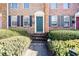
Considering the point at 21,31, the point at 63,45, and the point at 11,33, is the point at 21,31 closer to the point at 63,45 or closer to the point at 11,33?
the point at 11,33

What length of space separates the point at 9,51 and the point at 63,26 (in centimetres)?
80

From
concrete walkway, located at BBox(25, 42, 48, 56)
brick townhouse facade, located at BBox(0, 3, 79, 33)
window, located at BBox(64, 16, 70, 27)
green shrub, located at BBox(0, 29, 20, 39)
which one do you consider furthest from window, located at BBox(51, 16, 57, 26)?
green shrub, located at BBox(0, 29, 20, 39)

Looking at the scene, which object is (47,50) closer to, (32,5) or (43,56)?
(43,56)

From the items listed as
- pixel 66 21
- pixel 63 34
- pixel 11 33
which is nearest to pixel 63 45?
pixel 63 34

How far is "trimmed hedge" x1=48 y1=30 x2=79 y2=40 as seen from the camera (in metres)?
5.51

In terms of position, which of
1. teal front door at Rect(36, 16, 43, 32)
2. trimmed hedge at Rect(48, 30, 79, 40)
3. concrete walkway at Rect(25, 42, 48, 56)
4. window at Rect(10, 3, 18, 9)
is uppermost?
window at Rect(10, 3, 18, 9)

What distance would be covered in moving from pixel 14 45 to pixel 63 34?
0.66 m

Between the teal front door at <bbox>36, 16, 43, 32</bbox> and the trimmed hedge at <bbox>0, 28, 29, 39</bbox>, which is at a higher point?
the teal front door at <bbox>36, 16, 43, 32</bbox>

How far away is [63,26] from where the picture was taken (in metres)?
5.55

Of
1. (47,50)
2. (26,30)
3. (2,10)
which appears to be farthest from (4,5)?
(47,50)

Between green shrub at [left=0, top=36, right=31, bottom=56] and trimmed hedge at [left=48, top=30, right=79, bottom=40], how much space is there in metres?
0.32

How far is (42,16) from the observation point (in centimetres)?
552

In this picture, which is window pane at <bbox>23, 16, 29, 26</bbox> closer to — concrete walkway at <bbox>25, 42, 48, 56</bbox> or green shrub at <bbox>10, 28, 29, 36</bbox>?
green shrub at <bbox>10, 28, 29, 36</bbox>

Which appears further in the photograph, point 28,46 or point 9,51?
point 28,46
